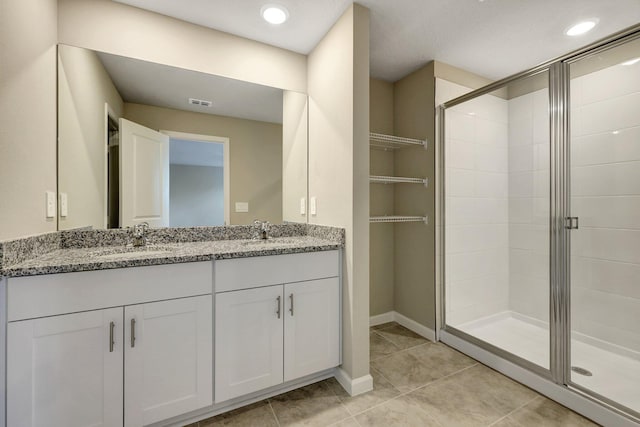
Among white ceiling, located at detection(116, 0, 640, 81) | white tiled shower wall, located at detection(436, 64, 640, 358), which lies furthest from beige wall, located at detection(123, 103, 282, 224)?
white tiled shower wall, located at detection(436, 64, 640, 358)

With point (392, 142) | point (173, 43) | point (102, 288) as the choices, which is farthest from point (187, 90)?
point (392, 142)

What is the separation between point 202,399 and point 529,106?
115 inches

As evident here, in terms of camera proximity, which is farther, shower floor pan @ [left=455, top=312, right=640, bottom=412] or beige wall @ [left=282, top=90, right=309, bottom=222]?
beige wall @ [left=282, top=90, right=309, bottom=222]

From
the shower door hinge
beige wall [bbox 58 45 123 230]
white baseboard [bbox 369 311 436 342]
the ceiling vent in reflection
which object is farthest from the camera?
white baseboard [bbox 369 311 436 342]

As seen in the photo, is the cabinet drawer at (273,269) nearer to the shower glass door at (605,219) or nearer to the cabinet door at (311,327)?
the cabinet door at (311,327)

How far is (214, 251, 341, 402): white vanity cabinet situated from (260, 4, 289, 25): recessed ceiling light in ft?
4.95

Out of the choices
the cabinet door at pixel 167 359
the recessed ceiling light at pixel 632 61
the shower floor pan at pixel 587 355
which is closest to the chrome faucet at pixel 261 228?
the cabinet door at pixel 167 359

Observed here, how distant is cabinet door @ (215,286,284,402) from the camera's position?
140cm

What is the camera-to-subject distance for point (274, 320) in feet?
A: 5.02

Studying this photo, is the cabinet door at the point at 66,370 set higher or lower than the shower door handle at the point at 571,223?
lower

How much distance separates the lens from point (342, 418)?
4.70 ft

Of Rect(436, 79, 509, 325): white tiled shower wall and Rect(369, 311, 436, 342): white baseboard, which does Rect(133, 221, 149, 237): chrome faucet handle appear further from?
Rect(436, 79, 509, 325): white tiled shower wall

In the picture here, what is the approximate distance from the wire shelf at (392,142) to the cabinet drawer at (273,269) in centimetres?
109

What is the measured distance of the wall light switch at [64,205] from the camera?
4.77 ft
